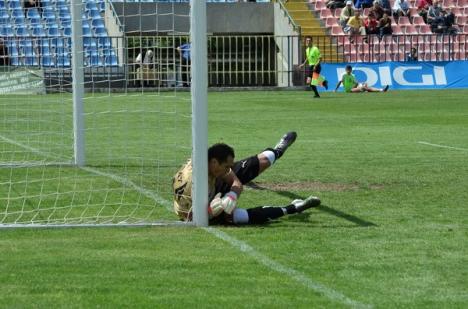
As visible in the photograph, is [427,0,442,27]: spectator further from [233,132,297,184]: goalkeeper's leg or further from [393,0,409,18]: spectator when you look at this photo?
[233,132,297,184]: goalkeeper's leg

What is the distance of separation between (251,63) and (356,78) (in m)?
4.87

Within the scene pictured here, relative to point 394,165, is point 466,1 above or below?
above

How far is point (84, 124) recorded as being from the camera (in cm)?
1731

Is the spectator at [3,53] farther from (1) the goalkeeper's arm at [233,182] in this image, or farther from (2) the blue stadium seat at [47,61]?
(1) the goalkeeper's arm at [233,182]

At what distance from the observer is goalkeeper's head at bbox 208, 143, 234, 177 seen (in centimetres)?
1073

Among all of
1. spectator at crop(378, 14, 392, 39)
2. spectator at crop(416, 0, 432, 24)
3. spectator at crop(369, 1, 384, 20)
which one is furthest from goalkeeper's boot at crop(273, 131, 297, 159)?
spectator at crop(416, 0, 432, 24)

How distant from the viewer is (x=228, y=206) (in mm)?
10469

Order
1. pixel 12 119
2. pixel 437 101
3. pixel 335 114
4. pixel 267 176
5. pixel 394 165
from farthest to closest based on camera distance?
pixel 437 101, pixel 335 114, pixel 12 119, pixel 394 165, pixel 267 176

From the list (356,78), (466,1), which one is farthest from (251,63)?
(466,1)

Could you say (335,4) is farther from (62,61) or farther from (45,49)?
(62,61)

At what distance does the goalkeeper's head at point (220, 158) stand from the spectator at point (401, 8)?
40.6 m

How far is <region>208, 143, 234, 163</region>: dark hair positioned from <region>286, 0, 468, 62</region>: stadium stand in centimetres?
3535

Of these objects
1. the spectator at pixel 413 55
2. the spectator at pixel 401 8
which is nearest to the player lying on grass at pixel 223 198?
the spectator at pixel 413 55

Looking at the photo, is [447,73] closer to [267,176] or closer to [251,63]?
[251,63]
